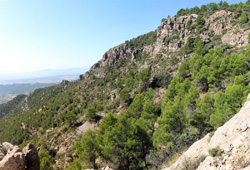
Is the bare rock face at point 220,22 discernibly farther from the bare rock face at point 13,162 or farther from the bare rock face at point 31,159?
the bare rock face at point 13,162

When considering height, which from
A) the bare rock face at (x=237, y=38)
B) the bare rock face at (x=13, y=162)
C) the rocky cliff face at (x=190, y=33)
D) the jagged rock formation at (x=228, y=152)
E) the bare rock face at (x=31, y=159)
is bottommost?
the bare rock face at (x=31, y=159)

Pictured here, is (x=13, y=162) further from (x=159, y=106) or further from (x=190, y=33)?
(x=190, y=33)

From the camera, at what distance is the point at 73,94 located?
99812mm

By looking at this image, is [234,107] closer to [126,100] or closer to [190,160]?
A: [190,160]

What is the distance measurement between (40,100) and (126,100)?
12625cm

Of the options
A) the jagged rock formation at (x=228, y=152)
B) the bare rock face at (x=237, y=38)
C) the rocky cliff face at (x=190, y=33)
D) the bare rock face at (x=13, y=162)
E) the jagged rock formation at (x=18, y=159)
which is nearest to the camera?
the jagged rock formation at (x=228, y=152)

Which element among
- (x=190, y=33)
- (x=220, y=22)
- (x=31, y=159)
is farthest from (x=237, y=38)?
(x=31, y=159)

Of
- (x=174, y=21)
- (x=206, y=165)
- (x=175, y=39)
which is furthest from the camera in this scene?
(x=174, y=21)

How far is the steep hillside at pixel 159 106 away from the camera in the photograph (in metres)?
19.3

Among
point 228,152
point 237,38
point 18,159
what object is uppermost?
point 237,38

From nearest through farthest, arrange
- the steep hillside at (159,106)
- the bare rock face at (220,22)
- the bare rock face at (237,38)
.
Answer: the steep hillside at (159,106) → the bare rock face at (237,38) → the bare rock face at (220,22)

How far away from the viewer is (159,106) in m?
35.1

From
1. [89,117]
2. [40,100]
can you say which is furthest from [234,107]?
[40,100]

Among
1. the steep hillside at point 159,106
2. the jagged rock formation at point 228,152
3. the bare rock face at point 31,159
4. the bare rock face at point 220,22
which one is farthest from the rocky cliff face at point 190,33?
the bare rock face at point 31,159
